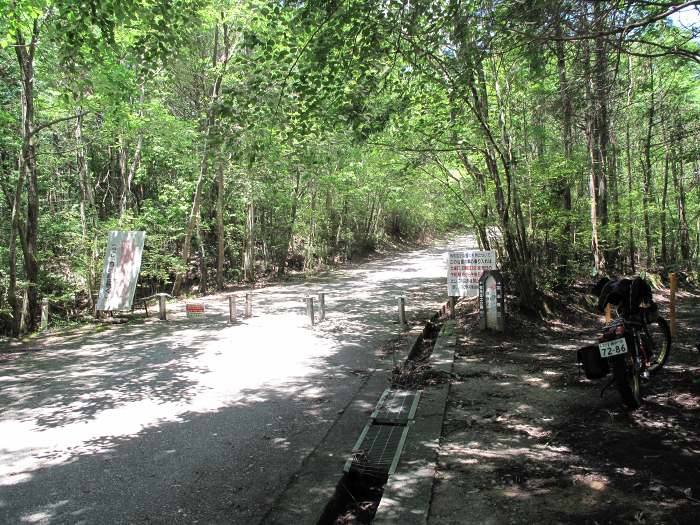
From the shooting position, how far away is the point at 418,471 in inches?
154

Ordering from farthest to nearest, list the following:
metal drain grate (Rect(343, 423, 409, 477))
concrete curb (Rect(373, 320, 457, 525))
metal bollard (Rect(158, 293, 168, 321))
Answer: metal bollard (Rect(158, 293, 168, 321)) → metal drain grate (Rect(343, 423, 409, 477)) → concrete curb (Rect(373, 320, 457, 525))

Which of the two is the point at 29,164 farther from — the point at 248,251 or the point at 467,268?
the point at 467,268

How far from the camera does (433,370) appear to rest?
6887 mm

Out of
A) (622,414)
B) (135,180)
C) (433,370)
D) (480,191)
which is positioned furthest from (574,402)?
(135,180)

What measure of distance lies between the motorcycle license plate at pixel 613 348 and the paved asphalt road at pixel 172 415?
291cm

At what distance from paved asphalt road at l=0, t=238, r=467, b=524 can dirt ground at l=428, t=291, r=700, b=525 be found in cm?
147

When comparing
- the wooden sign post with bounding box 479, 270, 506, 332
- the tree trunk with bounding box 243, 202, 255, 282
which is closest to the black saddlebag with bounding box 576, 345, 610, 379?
the wooden sign post with bounding box 479, 270, 506, 332

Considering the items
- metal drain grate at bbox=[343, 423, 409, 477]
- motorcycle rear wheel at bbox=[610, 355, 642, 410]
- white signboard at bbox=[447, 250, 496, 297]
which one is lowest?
metal drain grate at bbox=[343, 423, 409, 477]

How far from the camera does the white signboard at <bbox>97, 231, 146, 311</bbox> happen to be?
12164 millimetres

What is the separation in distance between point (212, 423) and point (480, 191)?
878 cm

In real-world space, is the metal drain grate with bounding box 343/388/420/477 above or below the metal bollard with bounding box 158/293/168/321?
below

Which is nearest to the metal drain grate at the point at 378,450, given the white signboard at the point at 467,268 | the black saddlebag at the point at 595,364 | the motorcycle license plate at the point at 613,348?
the black saddlebag at the point at 595,364

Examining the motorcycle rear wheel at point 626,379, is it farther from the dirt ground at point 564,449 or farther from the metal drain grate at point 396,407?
the metal drain grate at point 396,407

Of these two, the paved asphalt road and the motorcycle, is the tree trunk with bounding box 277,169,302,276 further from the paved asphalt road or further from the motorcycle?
the motorcycle
